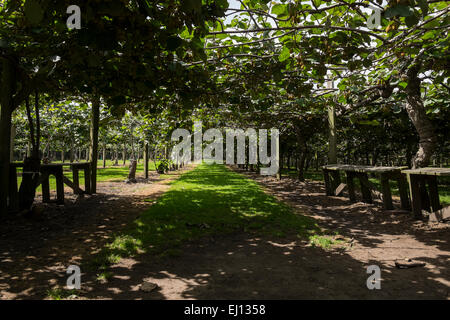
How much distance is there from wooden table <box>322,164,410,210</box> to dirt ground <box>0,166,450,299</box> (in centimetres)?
119

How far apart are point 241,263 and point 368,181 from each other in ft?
21.2

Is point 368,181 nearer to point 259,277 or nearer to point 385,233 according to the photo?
point 385,233

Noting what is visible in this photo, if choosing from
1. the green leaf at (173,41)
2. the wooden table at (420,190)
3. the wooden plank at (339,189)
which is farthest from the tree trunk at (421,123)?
the green leaf at (173,41)

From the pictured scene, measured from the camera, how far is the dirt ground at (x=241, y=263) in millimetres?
3160

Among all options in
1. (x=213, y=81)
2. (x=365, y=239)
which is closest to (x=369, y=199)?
(x=365, y=239)

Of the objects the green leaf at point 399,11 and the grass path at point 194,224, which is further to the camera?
the grass path at point 194,224

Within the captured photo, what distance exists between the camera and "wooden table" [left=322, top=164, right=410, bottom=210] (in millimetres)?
7445

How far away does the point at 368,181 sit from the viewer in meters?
8.65

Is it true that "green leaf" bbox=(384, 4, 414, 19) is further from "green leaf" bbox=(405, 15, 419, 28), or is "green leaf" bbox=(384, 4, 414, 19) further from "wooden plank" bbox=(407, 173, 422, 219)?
"wooden plank" bbox=(407, 173, 422, 219)

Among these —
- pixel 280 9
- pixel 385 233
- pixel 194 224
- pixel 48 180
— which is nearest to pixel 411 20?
pixel 280 9

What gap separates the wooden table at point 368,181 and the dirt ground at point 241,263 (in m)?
1.19

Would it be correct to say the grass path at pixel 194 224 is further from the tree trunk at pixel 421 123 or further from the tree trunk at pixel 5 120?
the tree trunk at pixel 421 123

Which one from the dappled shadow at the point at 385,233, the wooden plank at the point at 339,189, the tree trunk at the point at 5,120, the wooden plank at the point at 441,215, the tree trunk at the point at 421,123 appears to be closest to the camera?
the dappled shadow at the point at 385,233
